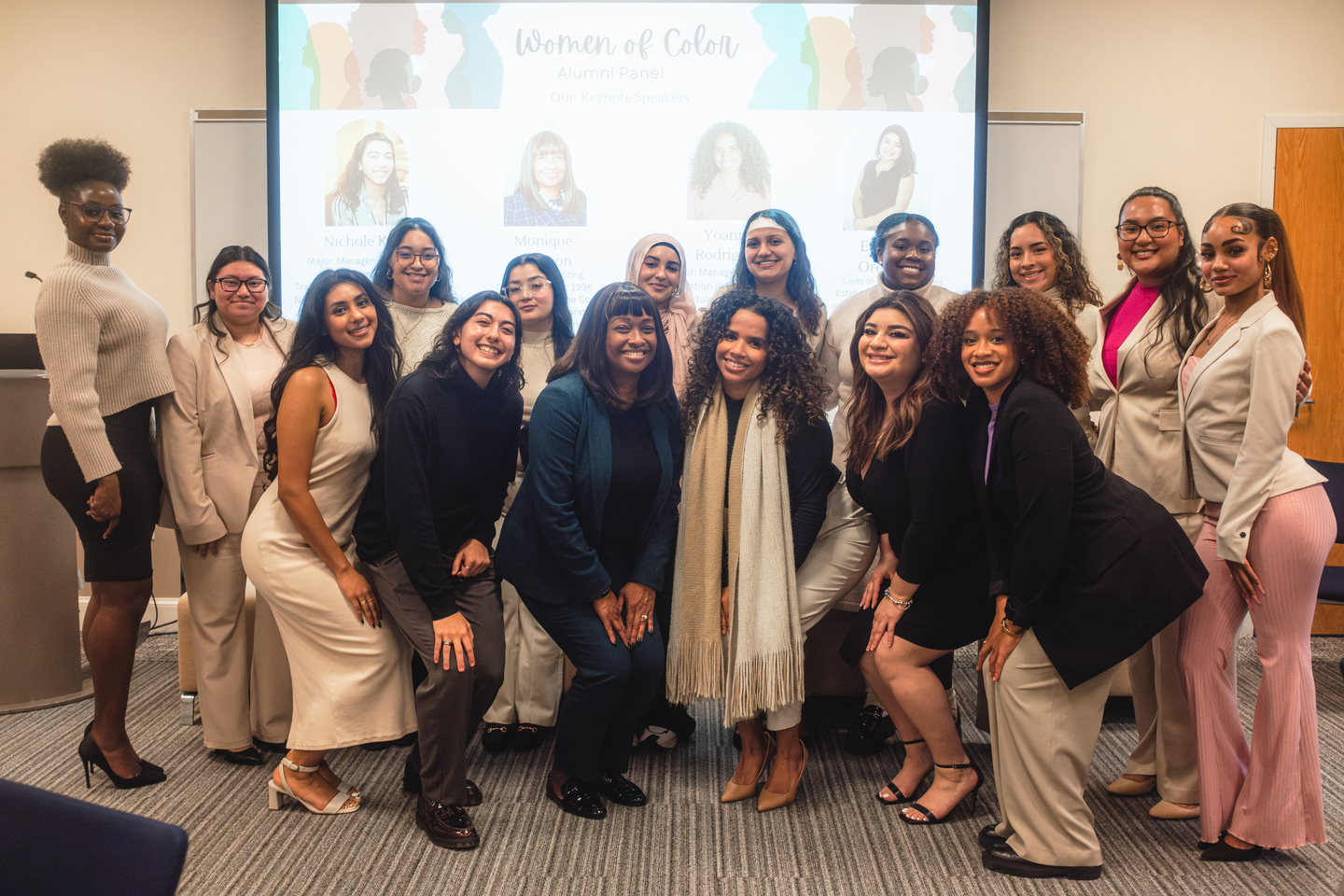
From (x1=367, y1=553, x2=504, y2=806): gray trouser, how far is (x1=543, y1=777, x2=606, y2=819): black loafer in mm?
282

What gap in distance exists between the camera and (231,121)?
4.21m

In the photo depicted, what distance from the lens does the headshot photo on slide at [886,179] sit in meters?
4.11

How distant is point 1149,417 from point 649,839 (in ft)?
5.98

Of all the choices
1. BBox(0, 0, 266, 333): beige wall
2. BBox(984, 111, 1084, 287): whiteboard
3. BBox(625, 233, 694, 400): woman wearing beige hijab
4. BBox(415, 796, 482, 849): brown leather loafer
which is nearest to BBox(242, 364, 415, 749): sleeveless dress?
BBox(415, 796, 482, 849): brown leather loafer

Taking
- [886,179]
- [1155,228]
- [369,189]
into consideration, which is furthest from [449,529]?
[886,179]

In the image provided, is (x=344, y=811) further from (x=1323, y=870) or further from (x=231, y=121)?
(x=231, y=121)

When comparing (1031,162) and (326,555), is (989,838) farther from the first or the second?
(1031,162)

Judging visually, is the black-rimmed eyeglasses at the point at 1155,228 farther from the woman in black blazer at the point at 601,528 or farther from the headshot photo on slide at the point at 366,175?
the headshot photo on slide at the point at 366,175

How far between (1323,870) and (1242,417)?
112 cm

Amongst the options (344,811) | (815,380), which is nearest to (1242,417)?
(815,380)

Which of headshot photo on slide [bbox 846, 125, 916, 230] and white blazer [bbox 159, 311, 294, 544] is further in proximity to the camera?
headshot photo on slide [bbox 846, 125, 916, 230]

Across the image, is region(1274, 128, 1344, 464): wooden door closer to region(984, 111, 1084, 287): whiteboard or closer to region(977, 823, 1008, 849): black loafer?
region(984, 111, 1084, 287): whiteboard

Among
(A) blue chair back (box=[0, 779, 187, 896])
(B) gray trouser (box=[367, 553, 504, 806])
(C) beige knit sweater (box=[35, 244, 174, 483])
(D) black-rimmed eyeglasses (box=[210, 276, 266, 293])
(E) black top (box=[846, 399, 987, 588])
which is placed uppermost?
(D) black-rimmed eyeglasses (box=[210, 276, 266, 293])

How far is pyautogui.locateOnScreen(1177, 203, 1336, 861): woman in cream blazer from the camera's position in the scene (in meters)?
2.03
